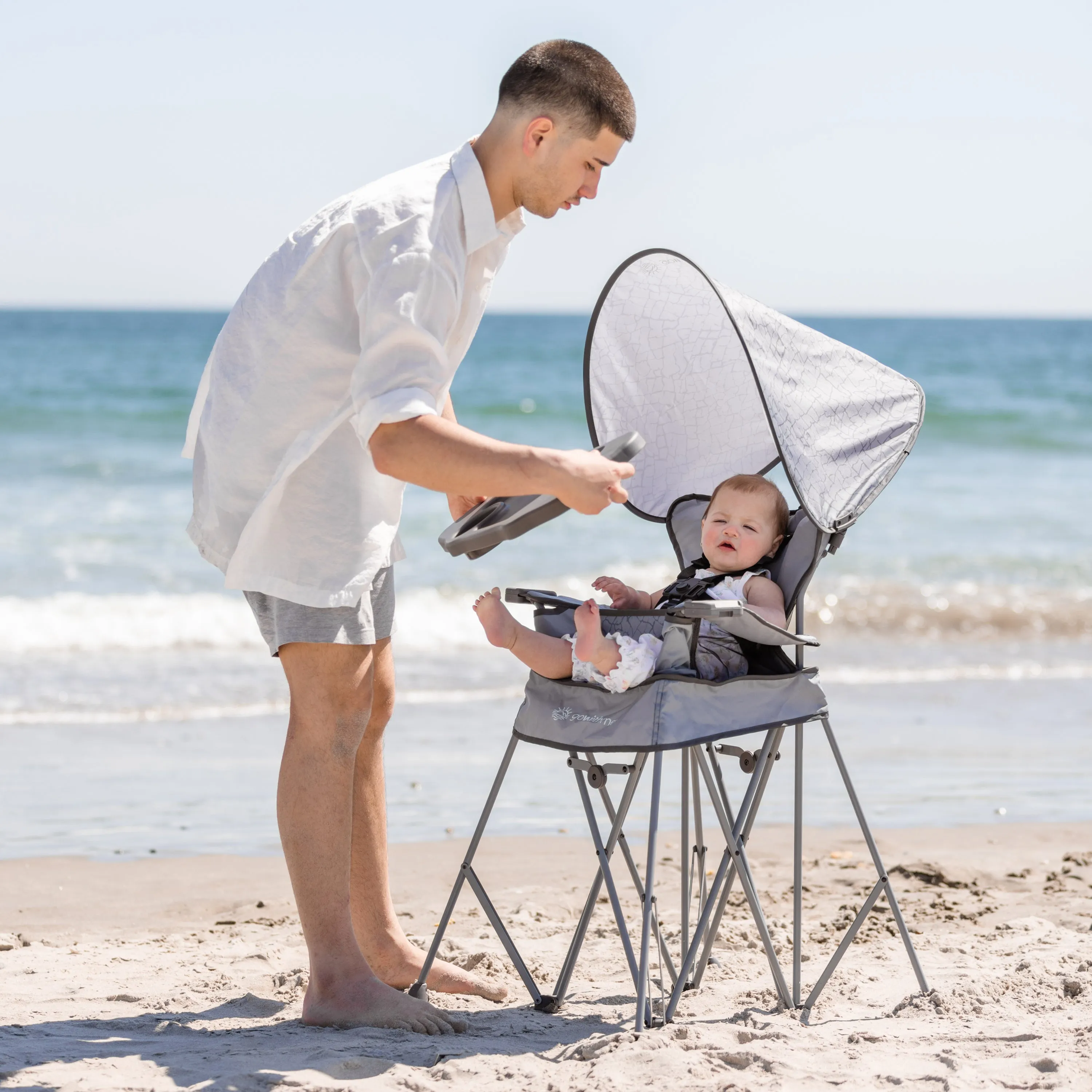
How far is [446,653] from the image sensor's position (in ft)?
23.8

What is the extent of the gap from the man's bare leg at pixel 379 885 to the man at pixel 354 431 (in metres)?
0.11

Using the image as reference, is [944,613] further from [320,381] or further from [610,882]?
[320,381]

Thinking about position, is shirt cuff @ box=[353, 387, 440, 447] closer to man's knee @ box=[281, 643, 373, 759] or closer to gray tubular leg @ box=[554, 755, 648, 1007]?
man's knee @ box=[281, 643, 373, 759]

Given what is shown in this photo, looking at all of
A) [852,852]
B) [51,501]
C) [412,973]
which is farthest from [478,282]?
[51,501]

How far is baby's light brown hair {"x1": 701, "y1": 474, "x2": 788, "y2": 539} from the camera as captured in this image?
9.98 ft

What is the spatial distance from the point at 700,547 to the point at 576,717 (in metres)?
0.74

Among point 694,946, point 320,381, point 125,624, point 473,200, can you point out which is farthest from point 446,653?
point 473,200

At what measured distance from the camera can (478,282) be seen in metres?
2.61

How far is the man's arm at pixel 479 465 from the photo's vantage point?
7.32ft

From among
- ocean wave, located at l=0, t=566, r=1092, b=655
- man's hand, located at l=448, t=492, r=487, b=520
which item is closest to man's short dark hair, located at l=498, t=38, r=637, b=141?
man's hand, located at l=448, t=492, r=487, b=520

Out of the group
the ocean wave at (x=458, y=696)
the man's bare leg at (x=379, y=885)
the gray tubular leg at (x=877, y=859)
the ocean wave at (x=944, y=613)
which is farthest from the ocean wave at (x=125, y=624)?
the gray tubular leg at (x=877, y=859)

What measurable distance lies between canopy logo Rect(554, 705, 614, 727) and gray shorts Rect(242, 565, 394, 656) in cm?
40

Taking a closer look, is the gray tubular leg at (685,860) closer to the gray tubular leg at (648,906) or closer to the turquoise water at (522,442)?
the gray tubular leg at (648,906)

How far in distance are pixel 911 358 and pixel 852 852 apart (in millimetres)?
32018
